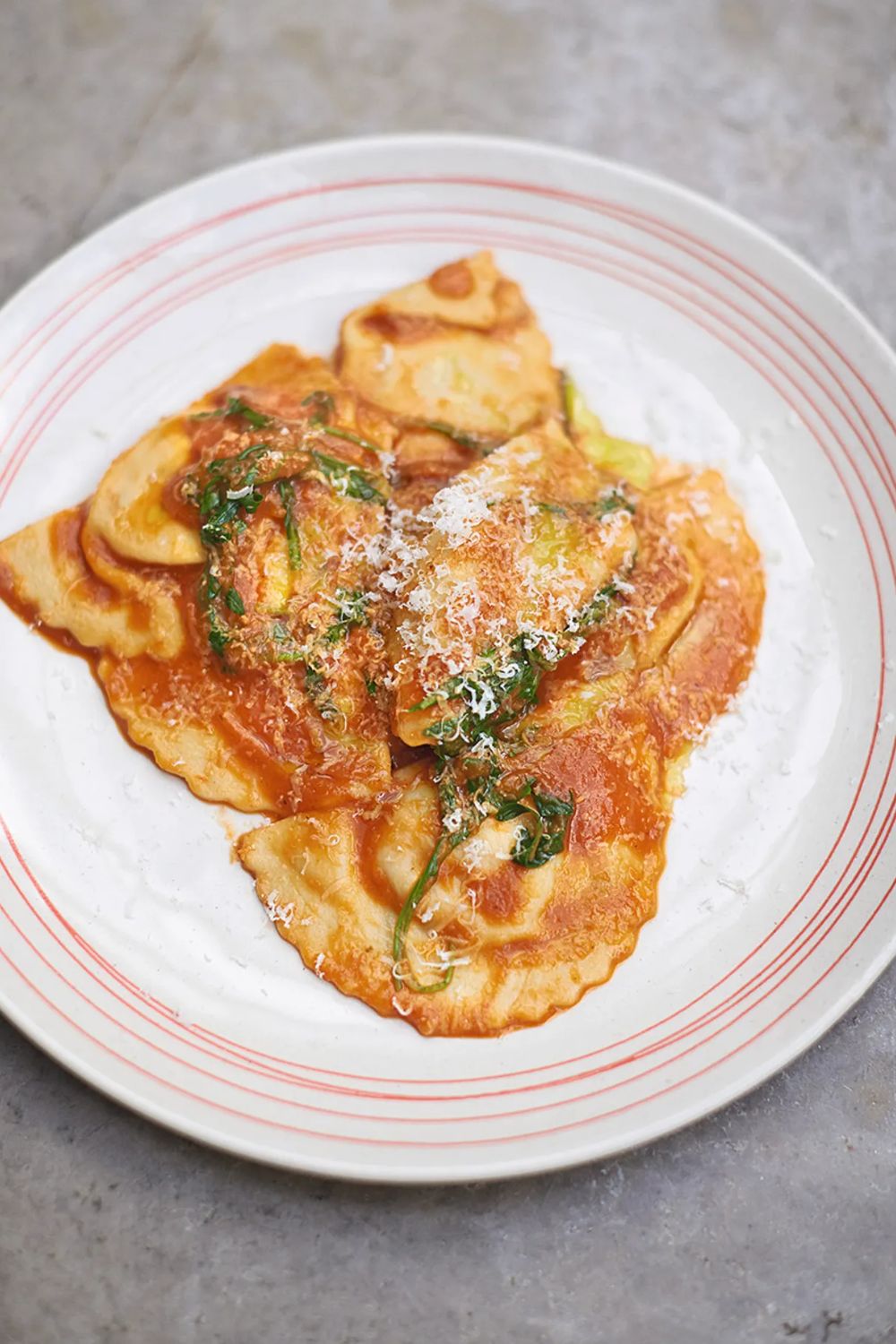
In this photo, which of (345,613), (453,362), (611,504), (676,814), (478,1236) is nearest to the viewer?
(478,1236)

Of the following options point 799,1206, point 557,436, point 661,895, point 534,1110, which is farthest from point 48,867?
point 799,1206

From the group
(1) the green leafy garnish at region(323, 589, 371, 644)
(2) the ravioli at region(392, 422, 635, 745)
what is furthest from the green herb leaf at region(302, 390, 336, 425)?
(1) the green leafy garnish at region(323, 589, 371, 644)

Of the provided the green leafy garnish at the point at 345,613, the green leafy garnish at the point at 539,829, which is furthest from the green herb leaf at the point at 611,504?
the green leafy garnish at the point at 539,829

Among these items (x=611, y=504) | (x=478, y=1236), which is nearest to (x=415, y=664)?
(x=611, y=504)

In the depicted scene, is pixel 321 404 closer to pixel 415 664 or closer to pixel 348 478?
pixel 348 478

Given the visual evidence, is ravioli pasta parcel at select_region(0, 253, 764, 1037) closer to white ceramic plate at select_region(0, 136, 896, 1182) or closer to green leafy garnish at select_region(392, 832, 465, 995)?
green leafy garnish at select_region(392, 832, 465, 995)
